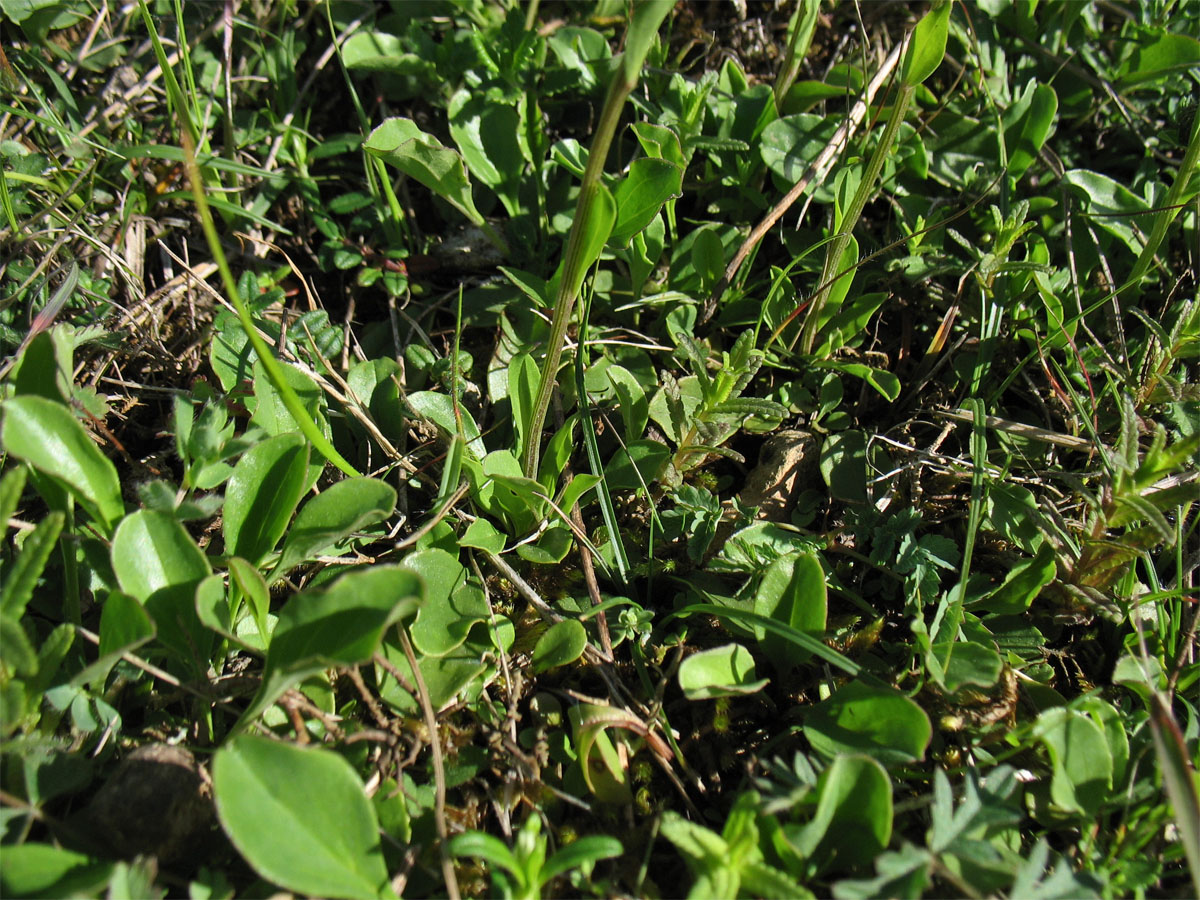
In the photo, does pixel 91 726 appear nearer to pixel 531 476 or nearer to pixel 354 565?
pixel 354 565

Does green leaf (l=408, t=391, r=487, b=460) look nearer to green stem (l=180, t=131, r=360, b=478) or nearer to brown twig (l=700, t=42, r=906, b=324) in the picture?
green stem (l=180, t=131, r=360, b=478)

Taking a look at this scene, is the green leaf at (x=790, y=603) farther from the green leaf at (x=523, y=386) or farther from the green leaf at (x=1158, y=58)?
the green leaf at (x=1158, y=58)

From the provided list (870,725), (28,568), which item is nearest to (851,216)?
(870,725)

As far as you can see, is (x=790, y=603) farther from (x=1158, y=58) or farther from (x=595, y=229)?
(x=1158, y=58)

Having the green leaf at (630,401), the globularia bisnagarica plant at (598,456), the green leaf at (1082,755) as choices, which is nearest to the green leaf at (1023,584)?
the globularia bisnagarica plant at (598,456)

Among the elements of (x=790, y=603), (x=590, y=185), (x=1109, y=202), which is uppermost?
(x=590, y=185)

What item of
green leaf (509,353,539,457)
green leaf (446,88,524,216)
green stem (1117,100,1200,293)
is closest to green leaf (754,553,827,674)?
green leaf (509,353,539,457)

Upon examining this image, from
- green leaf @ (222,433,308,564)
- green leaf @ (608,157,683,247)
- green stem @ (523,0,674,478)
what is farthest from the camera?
green leaf @ (608,157,683,247)

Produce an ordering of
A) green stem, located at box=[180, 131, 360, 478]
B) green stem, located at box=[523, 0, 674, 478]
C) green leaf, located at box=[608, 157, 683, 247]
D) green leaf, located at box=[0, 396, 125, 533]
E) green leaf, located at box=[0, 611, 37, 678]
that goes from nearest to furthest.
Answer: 1. green stem, located at box=[523, 0, 674, 478]
2. green stem, located at box=[180, 131, 360, 478]
3. green leaf, located at box=[0, 611, 37, 678]
4. green leaf, located at box=[0, 396, 125, 533]
5. green leaf, located at box=[608, 157, 683, 247]
